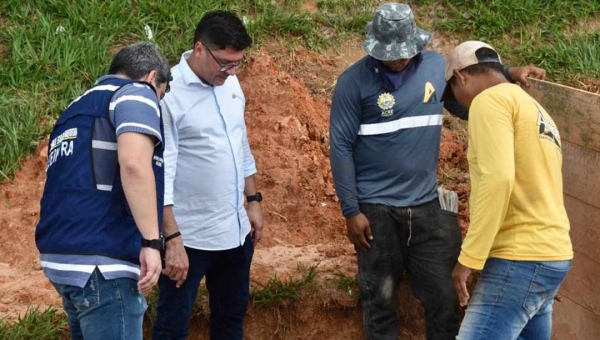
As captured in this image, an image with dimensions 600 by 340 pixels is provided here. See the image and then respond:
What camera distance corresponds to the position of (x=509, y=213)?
12.5 feet

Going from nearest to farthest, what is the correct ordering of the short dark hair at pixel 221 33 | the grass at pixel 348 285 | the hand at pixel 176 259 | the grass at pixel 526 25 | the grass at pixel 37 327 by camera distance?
the hand at pixel 176 259 < the short dark hair at pixel 221 33 < the grass at pixel 37 327 < the grass at pixel 348 285 < the grass at pixel 526 25

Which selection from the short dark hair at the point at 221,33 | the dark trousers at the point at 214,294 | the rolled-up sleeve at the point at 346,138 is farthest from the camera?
the rolled-up sleeve at the point at 346,138

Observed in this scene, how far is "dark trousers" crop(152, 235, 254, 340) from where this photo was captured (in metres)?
4.54

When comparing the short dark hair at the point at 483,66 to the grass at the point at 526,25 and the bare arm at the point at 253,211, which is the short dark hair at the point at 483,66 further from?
the grass at the point at 526,25

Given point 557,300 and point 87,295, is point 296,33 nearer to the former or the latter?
point 557,300

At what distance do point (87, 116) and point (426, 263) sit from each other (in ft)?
6.37

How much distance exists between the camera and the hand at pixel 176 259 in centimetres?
419

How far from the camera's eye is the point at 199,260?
4.55m

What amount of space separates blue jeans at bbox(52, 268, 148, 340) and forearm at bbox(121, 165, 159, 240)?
227 mm

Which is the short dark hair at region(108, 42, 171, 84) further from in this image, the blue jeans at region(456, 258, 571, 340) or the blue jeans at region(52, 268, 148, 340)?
the blue jeans at region(456, 258, 571, 340)

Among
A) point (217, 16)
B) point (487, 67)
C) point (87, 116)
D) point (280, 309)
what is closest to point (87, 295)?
point (87, 116)

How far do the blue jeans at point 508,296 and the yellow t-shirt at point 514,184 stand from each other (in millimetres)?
45

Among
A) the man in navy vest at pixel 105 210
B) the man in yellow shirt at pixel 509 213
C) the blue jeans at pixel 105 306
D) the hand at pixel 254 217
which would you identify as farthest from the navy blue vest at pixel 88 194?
the man in yellow shirt at pixel 509 213

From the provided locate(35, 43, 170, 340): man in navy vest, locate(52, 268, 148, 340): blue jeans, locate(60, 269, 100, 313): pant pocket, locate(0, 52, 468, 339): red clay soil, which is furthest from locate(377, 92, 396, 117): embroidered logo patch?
locate(60, 269, 100, 313): pant pocket
